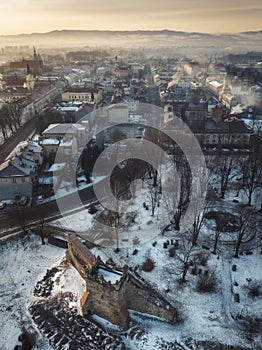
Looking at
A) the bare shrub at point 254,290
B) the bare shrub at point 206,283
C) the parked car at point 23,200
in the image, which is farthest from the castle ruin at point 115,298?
the parked car at point 23,200

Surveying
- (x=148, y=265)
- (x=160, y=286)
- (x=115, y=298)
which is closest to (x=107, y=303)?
(x=115, y=298)

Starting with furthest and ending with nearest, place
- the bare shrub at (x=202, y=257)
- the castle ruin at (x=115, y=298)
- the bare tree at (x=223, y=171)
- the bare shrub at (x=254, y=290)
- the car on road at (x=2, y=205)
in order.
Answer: the bare tree at (x=223, y=171) → the car on road at (x=2, y=205) → the bare shrub at (x=202, y=257) → the bare shrub at (x=254, y=290) → the castle ruin at (x=115, y=298)

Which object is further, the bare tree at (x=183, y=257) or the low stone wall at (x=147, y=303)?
the bare tree at (x=183, y=257)

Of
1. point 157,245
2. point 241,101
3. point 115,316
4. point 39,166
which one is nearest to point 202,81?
point 241,101

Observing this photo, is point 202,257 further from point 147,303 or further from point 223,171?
point 223,171

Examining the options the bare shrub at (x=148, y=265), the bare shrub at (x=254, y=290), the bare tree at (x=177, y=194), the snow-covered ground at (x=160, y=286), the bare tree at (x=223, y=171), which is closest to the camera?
the snow-covered ground at (x=160, y=286)

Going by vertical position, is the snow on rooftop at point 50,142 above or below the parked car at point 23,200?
above

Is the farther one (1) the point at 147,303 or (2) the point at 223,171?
(2) the point at 223,171

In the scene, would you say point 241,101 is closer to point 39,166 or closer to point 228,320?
point 39,166

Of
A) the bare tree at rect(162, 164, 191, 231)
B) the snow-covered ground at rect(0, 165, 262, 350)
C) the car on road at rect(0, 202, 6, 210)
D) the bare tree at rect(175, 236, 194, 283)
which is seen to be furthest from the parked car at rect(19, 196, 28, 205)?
the bare tree at rect(175, 236, 194, 283)

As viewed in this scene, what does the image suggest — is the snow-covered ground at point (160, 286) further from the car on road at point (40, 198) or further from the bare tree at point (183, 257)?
the car on road at point (40, 198)

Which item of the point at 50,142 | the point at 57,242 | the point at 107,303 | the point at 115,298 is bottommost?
the point at 57,242
